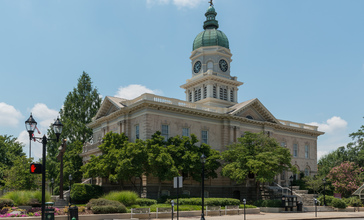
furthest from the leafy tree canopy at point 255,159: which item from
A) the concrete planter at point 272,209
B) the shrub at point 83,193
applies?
the shrub at point 83,193

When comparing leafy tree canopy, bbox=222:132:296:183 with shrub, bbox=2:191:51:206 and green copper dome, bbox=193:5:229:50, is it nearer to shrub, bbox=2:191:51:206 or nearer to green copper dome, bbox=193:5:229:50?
green copper dome, bbox=193:5:229:50

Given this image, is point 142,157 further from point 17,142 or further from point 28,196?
point 17,142

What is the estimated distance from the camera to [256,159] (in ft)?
134

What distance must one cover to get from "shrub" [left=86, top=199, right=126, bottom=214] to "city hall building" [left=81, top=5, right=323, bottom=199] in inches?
471

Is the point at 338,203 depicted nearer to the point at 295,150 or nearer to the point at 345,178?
the point at 345,178

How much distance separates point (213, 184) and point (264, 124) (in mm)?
11578

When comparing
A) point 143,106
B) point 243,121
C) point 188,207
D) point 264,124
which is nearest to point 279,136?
point 264,124

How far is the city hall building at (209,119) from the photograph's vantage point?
42531mm

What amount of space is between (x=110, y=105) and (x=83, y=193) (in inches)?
506

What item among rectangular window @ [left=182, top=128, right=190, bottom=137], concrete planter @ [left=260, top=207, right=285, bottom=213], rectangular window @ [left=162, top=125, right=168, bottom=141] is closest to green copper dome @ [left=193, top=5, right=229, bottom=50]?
rectangular window @ [left=182, top=128, right=190, bottom=137]

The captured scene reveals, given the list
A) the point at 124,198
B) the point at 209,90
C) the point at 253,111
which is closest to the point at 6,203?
the point at 124,198

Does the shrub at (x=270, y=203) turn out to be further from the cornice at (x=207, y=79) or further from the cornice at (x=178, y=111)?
the cornice at (x=207, y=79)

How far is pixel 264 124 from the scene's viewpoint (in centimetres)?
5166

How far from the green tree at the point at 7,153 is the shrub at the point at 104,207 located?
34085mm
